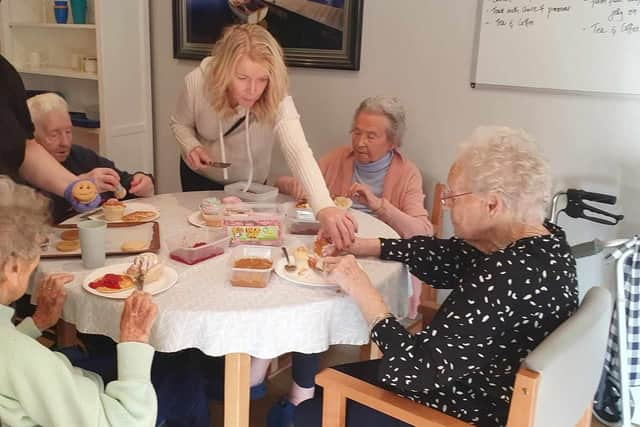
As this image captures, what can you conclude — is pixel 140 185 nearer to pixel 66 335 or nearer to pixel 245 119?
pixel 245 119

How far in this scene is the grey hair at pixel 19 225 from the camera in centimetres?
108

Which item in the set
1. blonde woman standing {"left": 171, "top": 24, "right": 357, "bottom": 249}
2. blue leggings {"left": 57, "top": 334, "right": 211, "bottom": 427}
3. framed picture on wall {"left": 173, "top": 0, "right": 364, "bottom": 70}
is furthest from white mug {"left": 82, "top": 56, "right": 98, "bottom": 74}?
blue leggings {"left": 57, "top": 334, "right": 211, "bottom": 427}

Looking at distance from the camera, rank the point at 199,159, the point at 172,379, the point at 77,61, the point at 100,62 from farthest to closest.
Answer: the point at 77,61 < the point at 100,62 < the point at 199,159 < the point at 172,379

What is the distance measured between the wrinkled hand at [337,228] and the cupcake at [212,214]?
335mm

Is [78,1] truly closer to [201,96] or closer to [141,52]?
[141,52]

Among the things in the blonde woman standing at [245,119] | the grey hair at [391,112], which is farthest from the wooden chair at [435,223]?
the blonde woman standing at [245,119]

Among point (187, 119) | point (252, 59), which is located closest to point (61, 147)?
point (187, 119)

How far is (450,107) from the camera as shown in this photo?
271 cm

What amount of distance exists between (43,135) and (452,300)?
5.96ft

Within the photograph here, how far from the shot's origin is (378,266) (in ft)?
5.51

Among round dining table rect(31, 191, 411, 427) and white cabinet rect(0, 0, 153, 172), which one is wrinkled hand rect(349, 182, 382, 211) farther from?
white cabinet rect(0, 0, 153, 172)

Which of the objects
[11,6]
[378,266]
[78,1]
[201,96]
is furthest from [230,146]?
[11,6]

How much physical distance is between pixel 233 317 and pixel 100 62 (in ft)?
7.86

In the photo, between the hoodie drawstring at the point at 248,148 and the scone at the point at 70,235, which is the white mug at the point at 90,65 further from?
the scone at the point at 70,235
